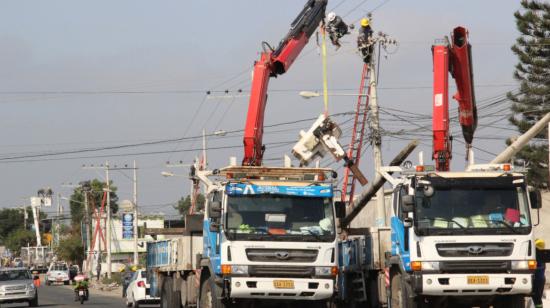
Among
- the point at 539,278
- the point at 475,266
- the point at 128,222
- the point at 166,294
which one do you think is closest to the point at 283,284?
the point at 475,266

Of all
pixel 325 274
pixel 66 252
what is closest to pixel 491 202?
pixel 325 274

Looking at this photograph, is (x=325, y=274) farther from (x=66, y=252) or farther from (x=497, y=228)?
(x=66, y=252)

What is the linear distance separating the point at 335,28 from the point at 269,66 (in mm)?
4993

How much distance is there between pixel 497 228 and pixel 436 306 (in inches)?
86.7

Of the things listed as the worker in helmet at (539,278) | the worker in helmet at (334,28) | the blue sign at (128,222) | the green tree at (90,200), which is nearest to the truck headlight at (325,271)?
the worker in helmet at (539,278)

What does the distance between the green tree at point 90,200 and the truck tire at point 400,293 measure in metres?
89.2

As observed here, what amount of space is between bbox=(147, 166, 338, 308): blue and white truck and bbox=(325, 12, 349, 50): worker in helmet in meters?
10.8

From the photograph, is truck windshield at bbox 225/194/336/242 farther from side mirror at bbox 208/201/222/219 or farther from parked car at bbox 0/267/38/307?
parked car at bbox 0/267/38/307

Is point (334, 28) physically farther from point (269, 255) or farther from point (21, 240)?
point (21, 240)

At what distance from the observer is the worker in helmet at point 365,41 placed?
111 ft

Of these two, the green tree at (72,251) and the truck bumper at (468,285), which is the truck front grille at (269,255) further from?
the green tree at (72,251)

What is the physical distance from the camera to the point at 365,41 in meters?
34.0

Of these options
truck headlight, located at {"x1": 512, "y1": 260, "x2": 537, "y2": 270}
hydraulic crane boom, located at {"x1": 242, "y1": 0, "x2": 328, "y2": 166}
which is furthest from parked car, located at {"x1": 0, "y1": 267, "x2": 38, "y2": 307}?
truck headlight, located at {"x1": 512, "y1": 260, "x2": 537, "y2": 270}

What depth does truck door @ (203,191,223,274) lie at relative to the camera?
20.5 m
